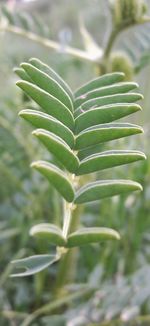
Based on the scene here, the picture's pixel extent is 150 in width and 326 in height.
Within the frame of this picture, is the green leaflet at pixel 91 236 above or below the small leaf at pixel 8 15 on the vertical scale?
below

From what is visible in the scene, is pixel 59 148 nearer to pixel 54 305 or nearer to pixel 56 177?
pixel 56 177

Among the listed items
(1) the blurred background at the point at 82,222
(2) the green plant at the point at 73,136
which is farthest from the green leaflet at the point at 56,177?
(1) the blurred background at the point at 82,222

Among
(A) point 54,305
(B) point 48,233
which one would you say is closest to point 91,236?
(B) point 48,233

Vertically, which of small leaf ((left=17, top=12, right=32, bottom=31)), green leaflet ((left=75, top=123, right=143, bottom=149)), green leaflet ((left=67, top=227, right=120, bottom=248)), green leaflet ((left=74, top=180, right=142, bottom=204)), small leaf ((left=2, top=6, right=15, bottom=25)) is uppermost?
small leaf ((left=2, top=6, right=15, bottom=25))

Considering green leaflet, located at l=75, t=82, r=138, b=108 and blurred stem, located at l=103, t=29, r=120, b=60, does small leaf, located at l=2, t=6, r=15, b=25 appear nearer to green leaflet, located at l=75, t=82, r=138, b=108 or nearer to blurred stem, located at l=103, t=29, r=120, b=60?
blurred stem, located at l=103, t=29, r=120, b=60

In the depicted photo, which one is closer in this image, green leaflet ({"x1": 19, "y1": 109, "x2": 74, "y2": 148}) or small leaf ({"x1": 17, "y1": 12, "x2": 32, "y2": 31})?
green leaflet ({"x1": 19, "y1": 109, "x2": 74, "y2": 148})

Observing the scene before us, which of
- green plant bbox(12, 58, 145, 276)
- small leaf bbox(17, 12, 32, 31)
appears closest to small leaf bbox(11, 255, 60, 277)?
green plant bbox(12, 58, 145, 276)

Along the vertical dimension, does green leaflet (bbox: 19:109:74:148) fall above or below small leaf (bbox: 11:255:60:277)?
above

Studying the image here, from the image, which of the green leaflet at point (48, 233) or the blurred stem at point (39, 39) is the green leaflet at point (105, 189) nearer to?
the green leaflet at point (48, 233)

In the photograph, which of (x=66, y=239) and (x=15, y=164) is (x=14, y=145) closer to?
(x=15, y=164)
